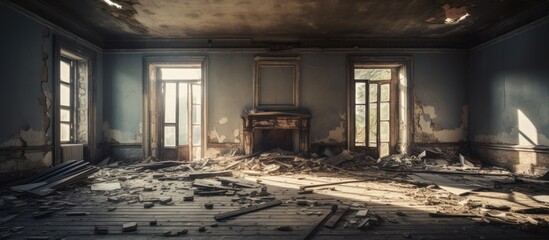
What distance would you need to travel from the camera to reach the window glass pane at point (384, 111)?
28.9 ft

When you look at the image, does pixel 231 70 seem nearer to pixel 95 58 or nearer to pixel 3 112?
pixel 95 58

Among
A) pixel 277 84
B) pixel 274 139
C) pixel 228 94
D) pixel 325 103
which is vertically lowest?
pixel 274 139

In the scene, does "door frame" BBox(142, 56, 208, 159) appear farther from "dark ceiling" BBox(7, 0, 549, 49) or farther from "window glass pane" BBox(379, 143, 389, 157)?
"window glass pane" BBox(379, 143, 389, 157)

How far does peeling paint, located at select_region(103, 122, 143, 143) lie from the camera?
8.32 meters

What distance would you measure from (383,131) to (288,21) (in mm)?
4271

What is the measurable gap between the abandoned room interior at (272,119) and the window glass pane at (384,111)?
42mm

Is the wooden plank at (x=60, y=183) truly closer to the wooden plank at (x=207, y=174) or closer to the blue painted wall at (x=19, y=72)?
the blue painted wall at (x=19, y=72)

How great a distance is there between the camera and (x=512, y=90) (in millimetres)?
6887

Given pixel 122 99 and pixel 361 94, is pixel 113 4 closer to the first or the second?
pixel 122 99

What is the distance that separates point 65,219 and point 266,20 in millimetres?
5529

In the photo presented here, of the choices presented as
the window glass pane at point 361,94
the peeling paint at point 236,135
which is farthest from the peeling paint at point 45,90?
the window glass pane at point 361,94

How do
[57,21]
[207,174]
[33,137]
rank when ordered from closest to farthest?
[33,137] → [207,174] → [57,21]

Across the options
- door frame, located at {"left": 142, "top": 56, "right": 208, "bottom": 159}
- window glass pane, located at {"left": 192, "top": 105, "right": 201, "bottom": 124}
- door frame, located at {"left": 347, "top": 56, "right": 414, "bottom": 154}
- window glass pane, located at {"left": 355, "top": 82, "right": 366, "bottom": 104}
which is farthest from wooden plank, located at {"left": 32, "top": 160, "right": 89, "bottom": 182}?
window glass pane, located at {"left": 355, "top": 82, "right": 366, "bottom": 104}

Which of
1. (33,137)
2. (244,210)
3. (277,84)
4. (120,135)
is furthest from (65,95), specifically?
(244,210)
